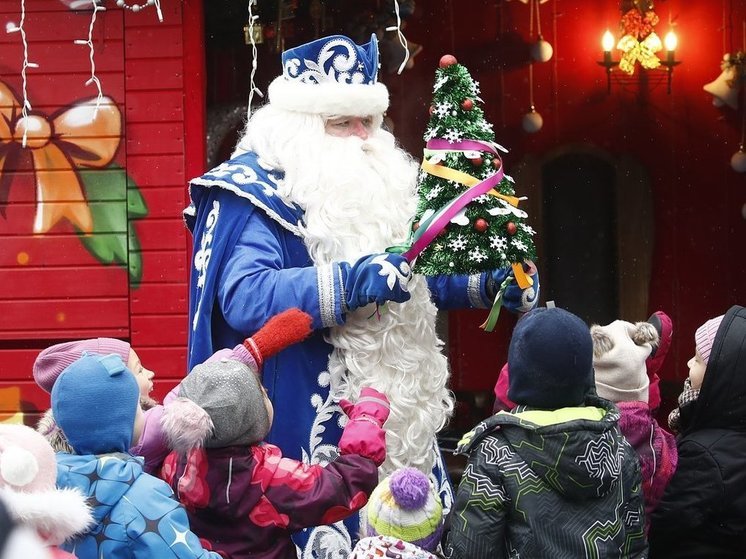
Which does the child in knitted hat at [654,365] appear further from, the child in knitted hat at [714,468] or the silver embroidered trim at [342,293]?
the silver embroidered trim at [342,293]

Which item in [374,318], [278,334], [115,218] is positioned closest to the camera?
[278,334]

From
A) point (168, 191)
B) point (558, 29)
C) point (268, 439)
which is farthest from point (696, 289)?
point (268, 439)

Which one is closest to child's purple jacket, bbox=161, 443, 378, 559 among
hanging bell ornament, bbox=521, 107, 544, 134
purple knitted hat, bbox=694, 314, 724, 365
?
purple knitted hat, bbox=694, 314, 724, 365

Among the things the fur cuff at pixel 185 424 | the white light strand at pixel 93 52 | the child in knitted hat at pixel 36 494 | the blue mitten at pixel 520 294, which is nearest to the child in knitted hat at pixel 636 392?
the blue mitten at pixel 520 294

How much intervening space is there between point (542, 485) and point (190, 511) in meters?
0.91

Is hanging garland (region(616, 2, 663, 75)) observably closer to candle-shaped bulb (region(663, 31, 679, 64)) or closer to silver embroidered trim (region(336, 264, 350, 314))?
candle-shaped bulb (region(663, 31, 679, 64))

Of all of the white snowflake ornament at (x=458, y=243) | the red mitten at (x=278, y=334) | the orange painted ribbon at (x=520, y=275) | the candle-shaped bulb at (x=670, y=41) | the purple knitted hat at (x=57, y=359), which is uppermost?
the candle-shaped bulb at (x=670, y=41)

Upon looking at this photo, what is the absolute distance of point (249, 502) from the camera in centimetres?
284

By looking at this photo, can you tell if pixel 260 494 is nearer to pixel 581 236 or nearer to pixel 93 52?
pixel 93 52

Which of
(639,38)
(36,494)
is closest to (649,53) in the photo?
(639,38)

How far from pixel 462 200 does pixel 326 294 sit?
1.73 ft

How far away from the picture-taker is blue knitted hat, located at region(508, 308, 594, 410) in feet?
9.20

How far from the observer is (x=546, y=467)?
108 inches

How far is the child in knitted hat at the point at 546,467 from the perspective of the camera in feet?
9.04
